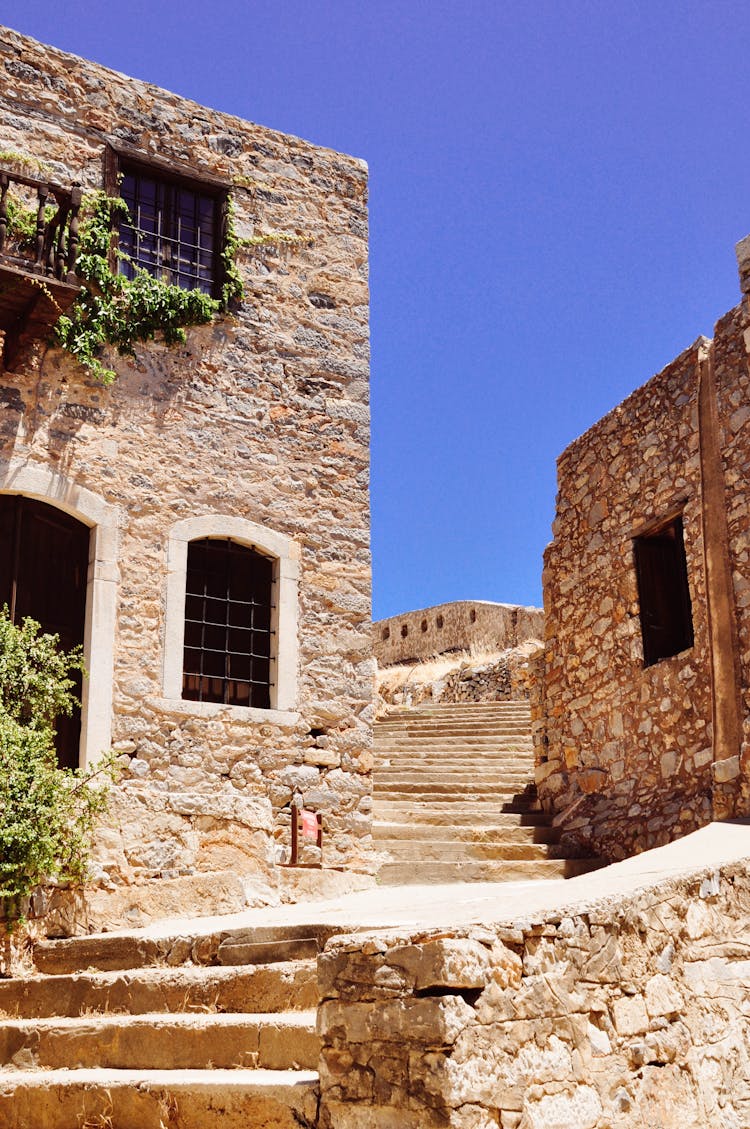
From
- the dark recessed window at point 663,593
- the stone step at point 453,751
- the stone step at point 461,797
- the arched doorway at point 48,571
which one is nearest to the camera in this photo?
the arched doorway at point 48,571

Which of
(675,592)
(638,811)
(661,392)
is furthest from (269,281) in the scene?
(638,811)

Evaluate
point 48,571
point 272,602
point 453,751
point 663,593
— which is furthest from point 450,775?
point 48,571

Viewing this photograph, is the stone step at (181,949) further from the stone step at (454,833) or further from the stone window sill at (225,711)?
the stone step at (454,833)

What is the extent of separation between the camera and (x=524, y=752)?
497 inches

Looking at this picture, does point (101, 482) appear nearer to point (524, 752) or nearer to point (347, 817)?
point (347, 817)

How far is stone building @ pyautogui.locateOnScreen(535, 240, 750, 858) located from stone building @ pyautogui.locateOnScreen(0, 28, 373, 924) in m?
2.44

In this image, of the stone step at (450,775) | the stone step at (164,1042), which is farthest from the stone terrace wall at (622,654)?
the stone step at (164,1042)

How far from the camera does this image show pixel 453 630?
28516 millimetres

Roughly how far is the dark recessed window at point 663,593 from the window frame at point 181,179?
14.2ft

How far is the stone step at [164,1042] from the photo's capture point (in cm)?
457

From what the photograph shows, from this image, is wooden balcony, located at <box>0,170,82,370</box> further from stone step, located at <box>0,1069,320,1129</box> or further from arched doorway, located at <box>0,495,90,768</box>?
stone step, located at <box>0,1069,320,1129</box>

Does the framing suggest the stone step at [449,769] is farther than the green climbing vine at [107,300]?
Yes

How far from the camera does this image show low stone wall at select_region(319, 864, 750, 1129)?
365 centimetres

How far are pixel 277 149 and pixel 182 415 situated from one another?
277 cm
